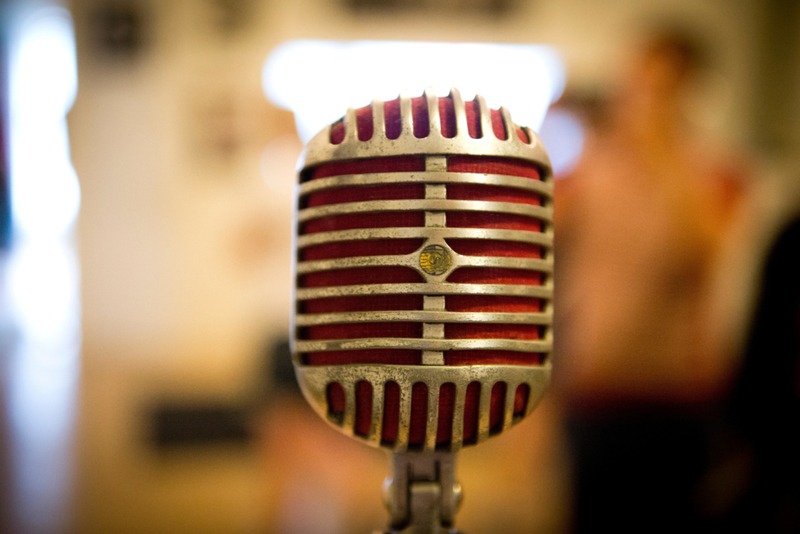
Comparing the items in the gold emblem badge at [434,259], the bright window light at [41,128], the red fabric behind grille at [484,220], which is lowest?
the gold emblem badge at [434,259]

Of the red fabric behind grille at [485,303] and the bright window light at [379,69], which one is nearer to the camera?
the red fabric behind grille at [485,303]

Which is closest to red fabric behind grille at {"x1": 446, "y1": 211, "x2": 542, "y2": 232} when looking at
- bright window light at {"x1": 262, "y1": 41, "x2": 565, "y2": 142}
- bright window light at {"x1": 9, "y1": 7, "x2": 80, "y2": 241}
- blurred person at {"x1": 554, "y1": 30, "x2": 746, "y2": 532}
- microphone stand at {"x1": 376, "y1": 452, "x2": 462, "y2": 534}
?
microphone stand at {"x1": 376, "y1": 452, "x2": 462, "y2": 534}

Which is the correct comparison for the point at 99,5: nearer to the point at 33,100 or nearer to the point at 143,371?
the point at 33,100

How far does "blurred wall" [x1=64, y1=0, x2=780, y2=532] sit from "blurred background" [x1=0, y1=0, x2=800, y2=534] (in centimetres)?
1

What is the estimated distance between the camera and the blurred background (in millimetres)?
2652

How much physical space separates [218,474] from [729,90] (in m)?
3.49

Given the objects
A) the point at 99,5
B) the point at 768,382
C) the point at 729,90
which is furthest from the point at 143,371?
the point at 729,90

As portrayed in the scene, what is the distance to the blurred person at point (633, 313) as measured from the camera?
2.58 metres

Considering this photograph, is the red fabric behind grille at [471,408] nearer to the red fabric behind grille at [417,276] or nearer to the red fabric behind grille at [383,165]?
the red fabric behind grille at [417,276]

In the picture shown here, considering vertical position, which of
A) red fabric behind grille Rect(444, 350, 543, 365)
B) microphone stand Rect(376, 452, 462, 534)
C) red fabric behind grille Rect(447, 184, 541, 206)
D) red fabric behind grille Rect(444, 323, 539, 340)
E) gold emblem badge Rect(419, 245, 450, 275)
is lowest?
microphone stand Rect(376, 452, 462, 534)

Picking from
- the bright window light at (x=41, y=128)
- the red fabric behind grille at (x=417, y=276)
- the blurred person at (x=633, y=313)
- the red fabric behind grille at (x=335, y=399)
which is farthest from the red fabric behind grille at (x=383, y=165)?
the bright window light at (x=41, y=128)

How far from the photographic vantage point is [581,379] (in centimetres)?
265

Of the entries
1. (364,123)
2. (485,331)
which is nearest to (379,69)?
(364,123)

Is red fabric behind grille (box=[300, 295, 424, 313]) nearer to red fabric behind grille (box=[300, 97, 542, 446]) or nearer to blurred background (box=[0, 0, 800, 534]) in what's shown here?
red fabric behind grille (box=[300, 97, 542, 446])
